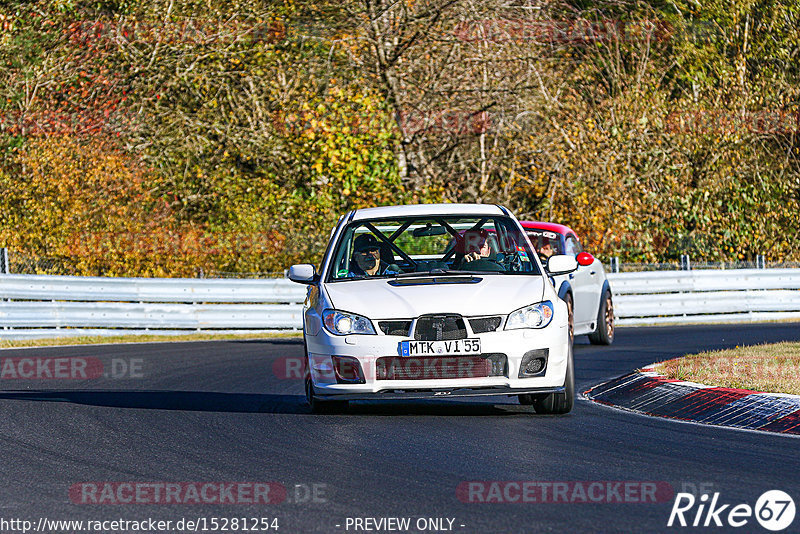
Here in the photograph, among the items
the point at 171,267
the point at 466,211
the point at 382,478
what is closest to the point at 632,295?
the point at 171,267

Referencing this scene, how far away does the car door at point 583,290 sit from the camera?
17.9 metres

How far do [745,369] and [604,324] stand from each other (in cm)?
730

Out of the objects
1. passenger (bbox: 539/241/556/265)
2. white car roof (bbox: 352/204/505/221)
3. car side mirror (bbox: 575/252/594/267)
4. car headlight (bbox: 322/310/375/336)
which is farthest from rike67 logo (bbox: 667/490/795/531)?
passenger (bbox: 539/241/556/265)

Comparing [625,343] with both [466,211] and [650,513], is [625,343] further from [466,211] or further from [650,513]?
[650,513]

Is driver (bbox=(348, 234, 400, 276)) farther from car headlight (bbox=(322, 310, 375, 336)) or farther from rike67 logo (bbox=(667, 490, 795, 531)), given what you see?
rike67 logo (bbox=(667, 490, 795, 531))

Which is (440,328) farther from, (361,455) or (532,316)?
(361,455)

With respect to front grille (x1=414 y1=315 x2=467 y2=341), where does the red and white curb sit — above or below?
below

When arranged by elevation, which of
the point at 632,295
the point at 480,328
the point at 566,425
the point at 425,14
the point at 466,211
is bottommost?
the point at 632,295

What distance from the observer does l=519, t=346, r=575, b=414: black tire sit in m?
10.3

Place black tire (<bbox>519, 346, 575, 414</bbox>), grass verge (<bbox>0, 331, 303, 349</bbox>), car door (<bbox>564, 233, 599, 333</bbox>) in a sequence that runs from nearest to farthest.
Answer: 1. black tire (<bbox>519, 346, 575, 414</bbox>)
2. car door (<bbox>564, 233, 599, 333</bbox>)
3. grass verge (<bbox>0, 331, 303, 349</bbox>)

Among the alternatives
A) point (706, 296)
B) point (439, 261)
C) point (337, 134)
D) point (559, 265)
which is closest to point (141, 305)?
point (337, 134)

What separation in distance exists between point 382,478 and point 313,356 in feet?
→ 9.95

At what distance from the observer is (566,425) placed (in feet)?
32.1

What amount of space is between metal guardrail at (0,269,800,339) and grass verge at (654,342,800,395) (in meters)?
11.8
